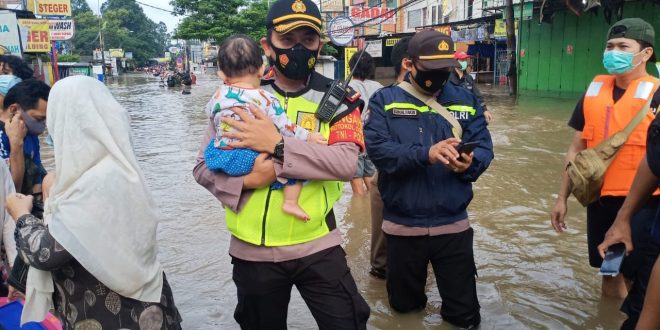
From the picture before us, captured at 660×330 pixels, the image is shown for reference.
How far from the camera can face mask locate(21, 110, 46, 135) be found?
3.29 metres

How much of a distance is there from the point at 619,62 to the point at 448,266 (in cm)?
160

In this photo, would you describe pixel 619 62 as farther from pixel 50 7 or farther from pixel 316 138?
pixel 50 7

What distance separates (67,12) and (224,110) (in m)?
26.6

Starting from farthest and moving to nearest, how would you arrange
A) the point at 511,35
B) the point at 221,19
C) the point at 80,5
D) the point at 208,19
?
the point at 80,5, the point at 208,19, the point at 221,19, the point at 511,35

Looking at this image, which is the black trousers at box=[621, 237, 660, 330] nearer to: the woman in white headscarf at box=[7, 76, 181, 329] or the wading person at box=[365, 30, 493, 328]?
the wading person at box=[365, 30, 493, 328]

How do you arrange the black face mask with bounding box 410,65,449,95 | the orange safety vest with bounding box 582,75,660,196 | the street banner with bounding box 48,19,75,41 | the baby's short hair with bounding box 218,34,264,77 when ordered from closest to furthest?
the baby's short hair with bounding box 218,34,264,77
the black face mask with bounding box 410,65,449,95
the orange safety vest with bounding box 582,75,660,196
the street banner with bounding box 48,19,75,41

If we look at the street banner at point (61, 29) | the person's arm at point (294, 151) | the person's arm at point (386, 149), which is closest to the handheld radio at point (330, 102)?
the person's arm at point (294, 151)

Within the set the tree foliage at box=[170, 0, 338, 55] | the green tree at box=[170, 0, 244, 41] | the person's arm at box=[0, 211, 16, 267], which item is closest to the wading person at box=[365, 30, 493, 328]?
the person's arm at box=[0, 211, 16, 267]

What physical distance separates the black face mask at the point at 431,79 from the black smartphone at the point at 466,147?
0.50 m

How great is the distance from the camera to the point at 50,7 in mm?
24781

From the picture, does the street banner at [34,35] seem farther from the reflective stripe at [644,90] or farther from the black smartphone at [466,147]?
the reflective stripe at [644,90]

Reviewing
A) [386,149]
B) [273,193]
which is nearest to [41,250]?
[273,193]

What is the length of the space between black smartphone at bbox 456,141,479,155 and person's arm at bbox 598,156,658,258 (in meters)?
0.70

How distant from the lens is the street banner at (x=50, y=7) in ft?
80.6
